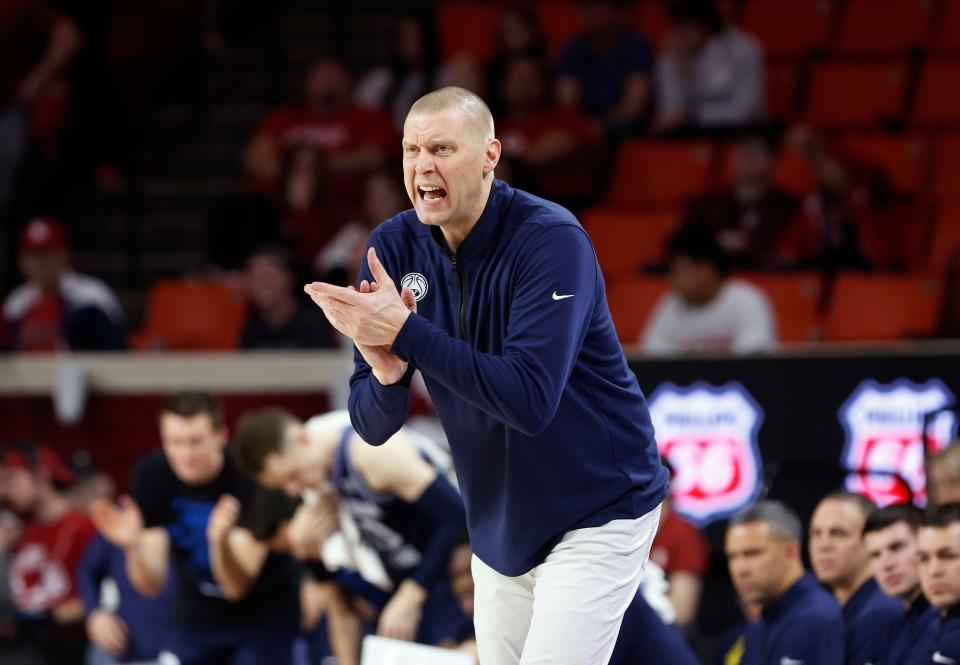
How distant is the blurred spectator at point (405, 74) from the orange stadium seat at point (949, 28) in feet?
10.4

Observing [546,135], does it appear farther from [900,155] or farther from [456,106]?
[456,106]

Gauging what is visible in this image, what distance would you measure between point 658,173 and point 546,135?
71 cm

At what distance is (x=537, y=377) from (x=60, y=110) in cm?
885

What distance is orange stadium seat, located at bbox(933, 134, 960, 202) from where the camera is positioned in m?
9.03

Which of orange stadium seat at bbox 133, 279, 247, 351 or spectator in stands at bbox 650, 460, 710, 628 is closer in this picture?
spectator in stands at bbox 650, 460, 710, 628

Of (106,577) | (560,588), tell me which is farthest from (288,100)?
(560,588)

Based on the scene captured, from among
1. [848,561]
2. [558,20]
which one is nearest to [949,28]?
[558,20]

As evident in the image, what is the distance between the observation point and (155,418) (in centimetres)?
828

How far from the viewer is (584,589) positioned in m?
3.60

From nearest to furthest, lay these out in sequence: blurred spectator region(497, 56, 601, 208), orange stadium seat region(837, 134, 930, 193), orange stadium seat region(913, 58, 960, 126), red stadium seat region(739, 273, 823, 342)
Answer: red stadium seat region(739, 273, 823, 342), orange stadium seat region(837, 134, 930, 193), blurred spectator region(497, 56, 601, 208), orange stadium seat region(913, 58, 960, 126)

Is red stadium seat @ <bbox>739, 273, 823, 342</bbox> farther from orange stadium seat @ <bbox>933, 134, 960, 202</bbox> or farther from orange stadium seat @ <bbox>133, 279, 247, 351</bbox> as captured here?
orange stadium seat @ <bbox>133, 279, 247, 351</bbox>

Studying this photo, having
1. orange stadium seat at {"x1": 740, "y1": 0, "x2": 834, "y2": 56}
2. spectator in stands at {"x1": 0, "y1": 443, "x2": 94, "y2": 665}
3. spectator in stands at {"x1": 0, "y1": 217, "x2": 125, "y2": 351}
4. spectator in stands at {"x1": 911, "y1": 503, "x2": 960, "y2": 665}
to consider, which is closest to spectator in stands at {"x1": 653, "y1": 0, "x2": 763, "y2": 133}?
orange stadium seat at {"x1": 740, "y1": 0, "x2": 834, "y2": 56}

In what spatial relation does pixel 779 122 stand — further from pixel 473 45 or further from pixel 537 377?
pixel 537 377

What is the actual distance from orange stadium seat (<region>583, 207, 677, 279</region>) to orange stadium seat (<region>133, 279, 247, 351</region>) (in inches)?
82.6
